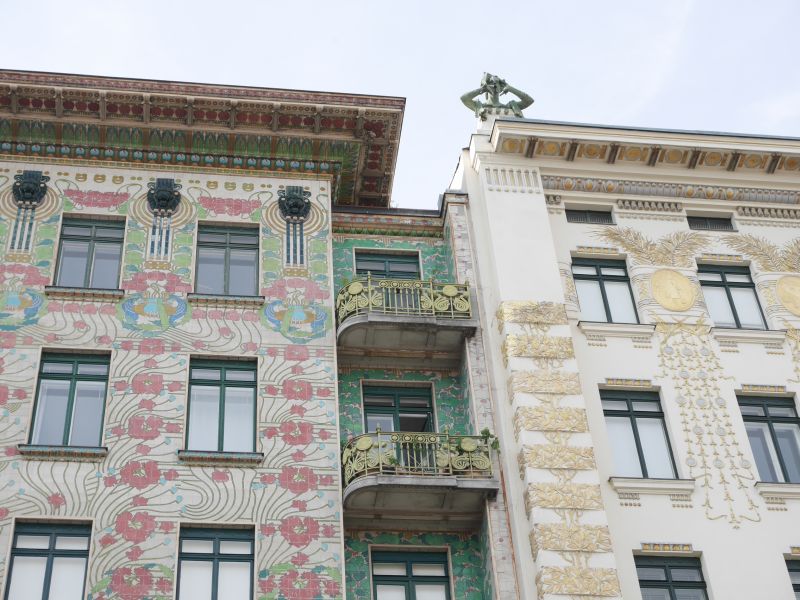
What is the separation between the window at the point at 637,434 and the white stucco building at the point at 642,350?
38 mm

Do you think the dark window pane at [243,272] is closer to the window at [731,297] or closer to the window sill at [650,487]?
the window sill at [650,487]

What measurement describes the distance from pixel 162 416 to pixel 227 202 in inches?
215

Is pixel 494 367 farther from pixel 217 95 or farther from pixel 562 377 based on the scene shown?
pixel 217 95

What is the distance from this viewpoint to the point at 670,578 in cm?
1927

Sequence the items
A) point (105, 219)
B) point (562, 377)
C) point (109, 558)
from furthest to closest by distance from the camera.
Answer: point (105, 219) < point (562, 377) < point (109, 558)

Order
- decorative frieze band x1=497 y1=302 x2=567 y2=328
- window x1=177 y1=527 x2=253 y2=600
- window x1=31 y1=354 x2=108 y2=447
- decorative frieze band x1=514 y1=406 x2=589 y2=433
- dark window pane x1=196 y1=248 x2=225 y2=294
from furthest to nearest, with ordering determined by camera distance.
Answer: dark window pane x1=196 y1=248 x2=225 y2=294 → decorative frieze band x1=497 y1=302 x2=567 y2=328 → decorative frieze band x1=514 y1=406 x2=589 y2=433 → window x1=31 y1=354 x2=108 y2=447 → window x1=177 y1=527 x2=253 y2=600

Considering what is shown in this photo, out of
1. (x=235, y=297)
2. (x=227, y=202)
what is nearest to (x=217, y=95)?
(x=227, y=202)

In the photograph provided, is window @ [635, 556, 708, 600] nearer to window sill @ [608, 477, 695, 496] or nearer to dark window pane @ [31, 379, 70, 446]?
window sill @ [608, 477, 695, 496]

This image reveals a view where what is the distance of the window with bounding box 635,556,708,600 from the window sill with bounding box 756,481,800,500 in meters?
1.87

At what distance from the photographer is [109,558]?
18297 millimetres

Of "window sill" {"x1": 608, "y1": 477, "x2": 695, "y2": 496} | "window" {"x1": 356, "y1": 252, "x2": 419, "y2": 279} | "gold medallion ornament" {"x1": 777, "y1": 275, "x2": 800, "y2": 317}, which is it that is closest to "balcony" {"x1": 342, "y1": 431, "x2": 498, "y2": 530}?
"window sill" {"x1": 608, "y1": 477, "x2": 695, "y2": 496}

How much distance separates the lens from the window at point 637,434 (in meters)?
20.7

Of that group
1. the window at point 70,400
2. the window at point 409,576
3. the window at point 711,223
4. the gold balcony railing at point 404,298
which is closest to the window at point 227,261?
the gold balcony railing at point 404,298

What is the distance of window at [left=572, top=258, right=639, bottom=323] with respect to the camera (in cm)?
2289
